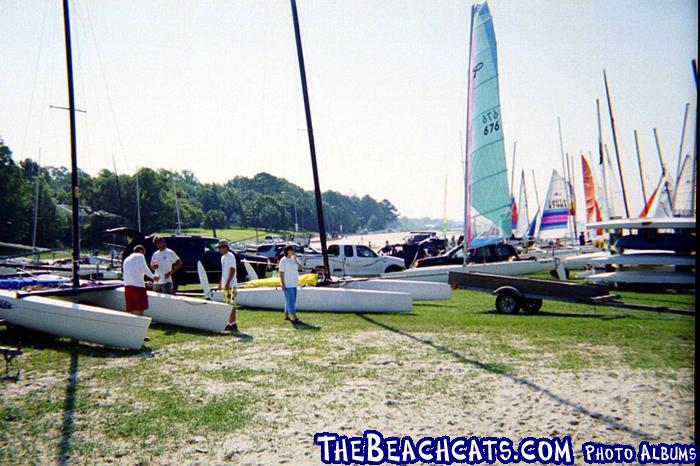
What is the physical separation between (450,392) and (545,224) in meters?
35.6

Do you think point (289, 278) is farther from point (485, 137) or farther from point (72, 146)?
point (485, 137)

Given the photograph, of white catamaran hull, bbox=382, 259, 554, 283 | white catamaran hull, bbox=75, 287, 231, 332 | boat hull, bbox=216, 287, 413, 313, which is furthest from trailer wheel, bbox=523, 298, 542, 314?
white catamaran hull, bbox=75, 287, 231, 332

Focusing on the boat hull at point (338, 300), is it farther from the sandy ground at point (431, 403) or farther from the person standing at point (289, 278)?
the sandy ground at point (431, 403)

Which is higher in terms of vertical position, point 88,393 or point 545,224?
point 545,224

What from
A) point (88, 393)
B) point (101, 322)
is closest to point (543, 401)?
point (88, 393)

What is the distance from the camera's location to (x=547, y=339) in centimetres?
891

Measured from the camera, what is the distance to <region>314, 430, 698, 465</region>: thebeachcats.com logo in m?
4.26

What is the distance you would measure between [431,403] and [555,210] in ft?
117

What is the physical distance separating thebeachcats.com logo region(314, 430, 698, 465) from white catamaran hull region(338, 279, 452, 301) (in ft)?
31.9

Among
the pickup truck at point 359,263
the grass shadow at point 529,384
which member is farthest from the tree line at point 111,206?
the grass shadow at point 529,384

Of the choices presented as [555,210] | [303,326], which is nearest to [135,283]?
[303,326]

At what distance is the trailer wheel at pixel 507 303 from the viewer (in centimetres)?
1256

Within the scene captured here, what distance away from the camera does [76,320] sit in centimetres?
879

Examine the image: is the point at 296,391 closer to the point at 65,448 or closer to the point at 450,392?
the point at 450,392
